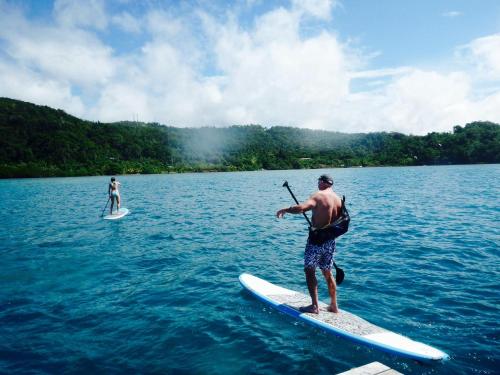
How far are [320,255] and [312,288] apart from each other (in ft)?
3.05

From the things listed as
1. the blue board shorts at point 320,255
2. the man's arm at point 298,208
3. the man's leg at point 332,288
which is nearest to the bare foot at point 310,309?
the man's leg at point 332,288

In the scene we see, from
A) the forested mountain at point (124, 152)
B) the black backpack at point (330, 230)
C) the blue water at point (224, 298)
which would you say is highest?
the forested mountain at point (124, 152)

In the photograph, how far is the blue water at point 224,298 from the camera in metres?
7.10

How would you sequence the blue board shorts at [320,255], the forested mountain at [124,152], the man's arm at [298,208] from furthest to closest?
the forested mountain at [124,152] < the blue board shorts at [320,255] < the man's arm at [298,208]

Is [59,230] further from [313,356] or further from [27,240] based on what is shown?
[313,356]

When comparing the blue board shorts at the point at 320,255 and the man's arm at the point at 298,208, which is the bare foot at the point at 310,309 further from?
the man's arm at the point at 298,208

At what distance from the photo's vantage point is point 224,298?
10336 mm

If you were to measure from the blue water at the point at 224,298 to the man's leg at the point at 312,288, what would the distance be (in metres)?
0.51

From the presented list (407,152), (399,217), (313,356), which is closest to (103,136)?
(407,152)

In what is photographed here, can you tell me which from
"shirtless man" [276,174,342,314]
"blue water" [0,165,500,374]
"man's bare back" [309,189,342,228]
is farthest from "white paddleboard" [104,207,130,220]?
"man's bare back" [309,189,342,228]

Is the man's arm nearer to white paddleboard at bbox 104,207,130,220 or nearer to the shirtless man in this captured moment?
the shirtless man

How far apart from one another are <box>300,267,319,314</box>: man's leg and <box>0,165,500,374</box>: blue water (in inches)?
19.9

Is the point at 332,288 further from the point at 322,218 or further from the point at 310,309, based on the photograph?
the point at 322,218

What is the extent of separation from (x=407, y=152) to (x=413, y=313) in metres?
196
